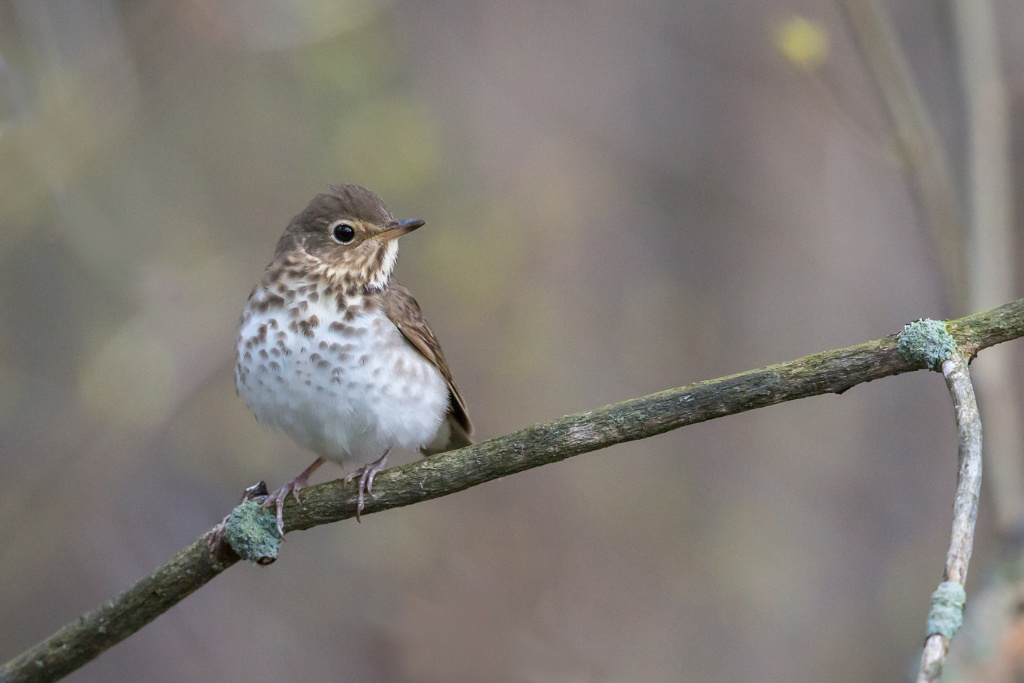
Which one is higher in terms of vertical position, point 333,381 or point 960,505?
point 333,381

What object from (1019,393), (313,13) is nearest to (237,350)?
(313,13)

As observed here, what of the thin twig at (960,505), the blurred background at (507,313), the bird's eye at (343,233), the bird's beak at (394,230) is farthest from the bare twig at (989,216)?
the bird's eye at (343,233)

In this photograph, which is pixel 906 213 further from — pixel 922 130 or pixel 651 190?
pixel 922 130

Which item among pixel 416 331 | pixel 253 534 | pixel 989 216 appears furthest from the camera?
pixel 989 216

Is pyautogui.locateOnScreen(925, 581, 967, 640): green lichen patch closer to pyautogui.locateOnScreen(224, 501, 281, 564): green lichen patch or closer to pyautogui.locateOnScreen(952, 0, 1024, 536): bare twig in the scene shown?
pyautogui.locateOnScreen(224, 501, 281, 564): green lichen patch

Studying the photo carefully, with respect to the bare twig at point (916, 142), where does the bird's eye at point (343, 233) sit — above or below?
below

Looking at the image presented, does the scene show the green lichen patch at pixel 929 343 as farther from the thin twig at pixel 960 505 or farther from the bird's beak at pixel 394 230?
the bird's beak at pixel 394 230

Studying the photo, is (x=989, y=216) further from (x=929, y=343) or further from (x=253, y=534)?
(x=253, y=534)

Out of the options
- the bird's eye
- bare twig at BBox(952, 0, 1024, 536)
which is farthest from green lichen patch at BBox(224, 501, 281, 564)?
bare twig at BBox(952, 0, 1024, 536)

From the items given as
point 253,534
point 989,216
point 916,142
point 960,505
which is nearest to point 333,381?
point 253,534
